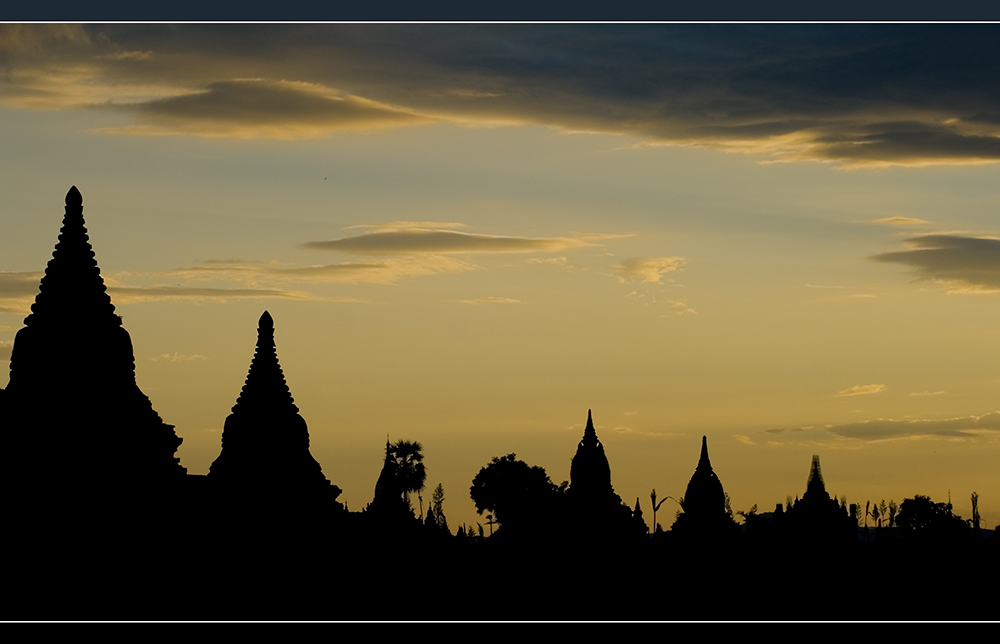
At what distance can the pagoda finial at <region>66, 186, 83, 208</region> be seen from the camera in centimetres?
2381

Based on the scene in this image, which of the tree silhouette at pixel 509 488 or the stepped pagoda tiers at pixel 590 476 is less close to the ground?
the tree silhouette at pixel 509 488

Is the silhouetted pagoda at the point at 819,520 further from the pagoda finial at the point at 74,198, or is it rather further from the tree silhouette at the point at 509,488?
the pagoda finial at the point at 74,198

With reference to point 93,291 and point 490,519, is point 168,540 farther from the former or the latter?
point 490,519

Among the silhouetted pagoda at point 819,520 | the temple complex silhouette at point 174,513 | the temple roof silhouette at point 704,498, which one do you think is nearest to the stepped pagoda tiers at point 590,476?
the temple roof silhouette at point 704,498

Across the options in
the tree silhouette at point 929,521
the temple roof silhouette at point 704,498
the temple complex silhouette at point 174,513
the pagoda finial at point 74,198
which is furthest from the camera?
the temple roof silhouette at point 704,498

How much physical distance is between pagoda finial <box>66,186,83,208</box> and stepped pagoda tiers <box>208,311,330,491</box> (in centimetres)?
558

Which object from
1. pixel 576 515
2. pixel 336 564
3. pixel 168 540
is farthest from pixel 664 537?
pixel 168 540

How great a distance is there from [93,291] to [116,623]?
21.7ft

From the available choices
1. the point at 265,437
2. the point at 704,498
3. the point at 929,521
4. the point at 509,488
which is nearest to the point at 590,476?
the point at 704,498

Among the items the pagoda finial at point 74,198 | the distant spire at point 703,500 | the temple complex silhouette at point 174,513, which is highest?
the pagoda finial at point 74,198

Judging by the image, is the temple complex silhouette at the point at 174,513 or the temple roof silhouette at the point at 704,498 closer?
the temple complex silhouette at the point at 174,513

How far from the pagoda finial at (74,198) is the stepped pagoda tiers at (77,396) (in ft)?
0.06

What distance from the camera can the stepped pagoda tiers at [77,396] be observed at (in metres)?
23.0

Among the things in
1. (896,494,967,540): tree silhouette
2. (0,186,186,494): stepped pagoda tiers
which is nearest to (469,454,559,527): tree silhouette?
(896,494,967,540): tree silhouette
